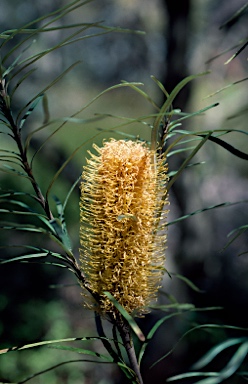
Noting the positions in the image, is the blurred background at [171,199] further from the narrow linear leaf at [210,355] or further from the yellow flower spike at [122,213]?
the narrow linear leaf at [210,355]

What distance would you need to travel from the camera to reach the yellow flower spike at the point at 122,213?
41 cm

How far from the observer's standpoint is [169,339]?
214 centimetres

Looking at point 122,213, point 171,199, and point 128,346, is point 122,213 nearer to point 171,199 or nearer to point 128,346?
point 128,346

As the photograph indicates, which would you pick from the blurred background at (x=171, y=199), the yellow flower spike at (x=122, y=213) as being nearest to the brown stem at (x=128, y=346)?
the yellow flower spike at (x=122, y=213)

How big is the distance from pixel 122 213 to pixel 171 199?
184cm

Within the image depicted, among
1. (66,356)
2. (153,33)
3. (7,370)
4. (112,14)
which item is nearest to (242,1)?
(153,33)

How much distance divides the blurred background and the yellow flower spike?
3.76ft

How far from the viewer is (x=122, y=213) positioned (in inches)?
15.7

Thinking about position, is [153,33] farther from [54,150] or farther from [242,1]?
[54,150]

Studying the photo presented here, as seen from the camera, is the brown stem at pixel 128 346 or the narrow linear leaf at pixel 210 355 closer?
the narrow linear leaf at pixel 210 355

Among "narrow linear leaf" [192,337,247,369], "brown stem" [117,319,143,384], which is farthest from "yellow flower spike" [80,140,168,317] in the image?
"narrow linear leaf" [192,337,247,369]

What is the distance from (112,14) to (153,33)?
303mm

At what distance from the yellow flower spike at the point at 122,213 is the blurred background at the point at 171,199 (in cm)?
115

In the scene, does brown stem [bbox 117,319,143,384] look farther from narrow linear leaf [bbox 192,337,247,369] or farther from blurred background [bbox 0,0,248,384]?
blurred background [bbox 0,0,248,384]
